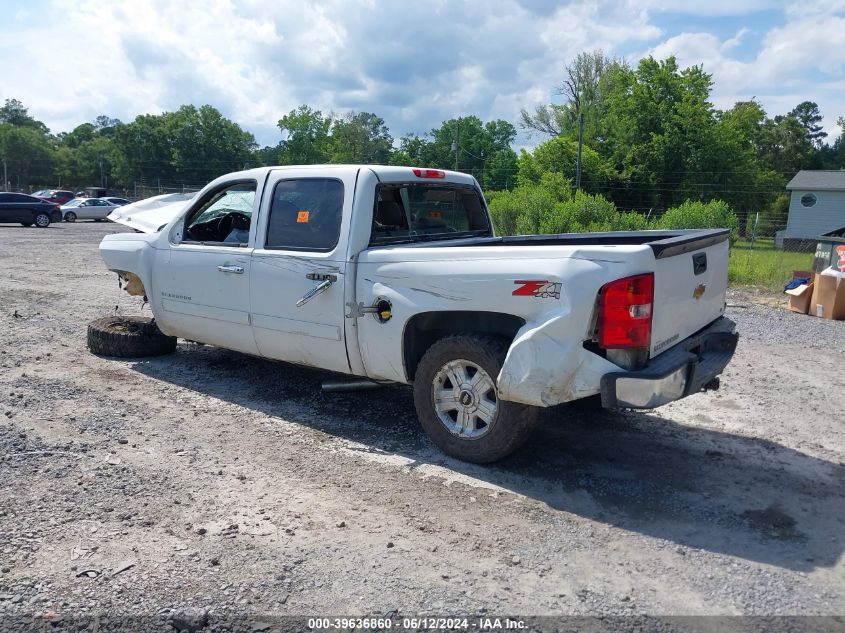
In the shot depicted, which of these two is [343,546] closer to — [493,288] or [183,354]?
[493,288]

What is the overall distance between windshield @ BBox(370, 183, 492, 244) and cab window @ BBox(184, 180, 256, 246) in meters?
1.40

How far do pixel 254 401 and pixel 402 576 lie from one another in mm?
3040

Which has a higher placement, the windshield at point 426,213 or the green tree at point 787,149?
the green tree at point 787,149

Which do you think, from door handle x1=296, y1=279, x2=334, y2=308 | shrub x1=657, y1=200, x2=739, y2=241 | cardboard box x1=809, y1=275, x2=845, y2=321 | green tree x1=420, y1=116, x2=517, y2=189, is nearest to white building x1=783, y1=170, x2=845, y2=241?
green tree x1=420, y1=116, x2=517, y2=189

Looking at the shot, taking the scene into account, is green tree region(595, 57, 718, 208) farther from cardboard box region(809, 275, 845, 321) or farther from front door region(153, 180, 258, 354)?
front door region(153, 180, 258, 354)

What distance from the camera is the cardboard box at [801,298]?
1128cm

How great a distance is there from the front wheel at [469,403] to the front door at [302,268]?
831 mm

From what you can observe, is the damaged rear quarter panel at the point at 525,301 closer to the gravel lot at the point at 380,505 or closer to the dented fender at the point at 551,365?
the dented fender at the point at 551,365

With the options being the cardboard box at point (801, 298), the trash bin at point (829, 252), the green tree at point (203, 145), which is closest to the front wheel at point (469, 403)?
the cardboard box at point (801, 298)

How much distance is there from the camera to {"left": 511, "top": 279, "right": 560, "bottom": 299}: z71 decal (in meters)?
4.11

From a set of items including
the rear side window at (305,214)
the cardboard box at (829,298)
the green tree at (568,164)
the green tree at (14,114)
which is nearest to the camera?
the rear side window at (305,214)

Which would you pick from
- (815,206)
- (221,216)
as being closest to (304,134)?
(815,206)

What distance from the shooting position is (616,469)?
15.6ft

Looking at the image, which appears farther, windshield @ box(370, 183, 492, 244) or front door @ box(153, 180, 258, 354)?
front door @ box(153, 180, 258, 354)
